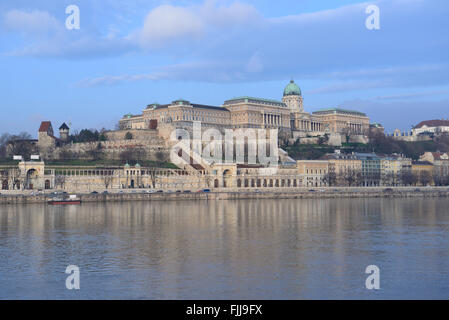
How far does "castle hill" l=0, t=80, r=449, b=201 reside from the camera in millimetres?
80750

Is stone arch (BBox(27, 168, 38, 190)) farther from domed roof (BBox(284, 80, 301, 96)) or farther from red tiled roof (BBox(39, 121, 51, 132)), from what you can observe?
domed roof (BBox(284, 80, 301, 96))

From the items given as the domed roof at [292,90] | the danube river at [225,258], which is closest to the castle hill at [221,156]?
the domed roof at [292,90]

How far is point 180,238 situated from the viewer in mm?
30594

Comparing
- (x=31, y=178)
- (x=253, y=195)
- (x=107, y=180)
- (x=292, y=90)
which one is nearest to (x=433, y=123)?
(x=292, y=90)

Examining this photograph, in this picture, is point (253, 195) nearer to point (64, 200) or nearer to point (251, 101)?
point (64, 200)

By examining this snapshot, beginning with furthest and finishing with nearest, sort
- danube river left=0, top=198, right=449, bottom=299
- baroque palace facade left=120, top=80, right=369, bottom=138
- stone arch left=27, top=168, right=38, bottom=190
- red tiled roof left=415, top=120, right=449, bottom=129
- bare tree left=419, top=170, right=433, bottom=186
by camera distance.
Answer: red tiled roof left=415, top=120, right=449, bottom=129 → baroque palace facade left=120, top=80, right=369, bottom=138 → bare tree left=419, top=170, right=433, bottom=186 → stone arch left=27, top=168, right=38, bottom=190 → danube river left=0, top=198, right=449, bottom=299

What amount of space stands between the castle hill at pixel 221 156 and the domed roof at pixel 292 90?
8.15 meters

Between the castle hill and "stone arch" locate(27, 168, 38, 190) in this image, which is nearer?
"stone arch" locate(27, 168, 38, 190)

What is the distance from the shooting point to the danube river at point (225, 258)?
743 inches

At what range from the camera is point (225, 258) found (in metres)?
24.3

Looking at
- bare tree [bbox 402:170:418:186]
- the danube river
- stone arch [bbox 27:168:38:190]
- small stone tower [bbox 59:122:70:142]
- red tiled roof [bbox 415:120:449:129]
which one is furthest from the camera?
red tiled roof [bbox 415:120:449:129]

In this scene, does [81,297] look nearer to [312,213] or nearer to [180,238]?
[180,238]

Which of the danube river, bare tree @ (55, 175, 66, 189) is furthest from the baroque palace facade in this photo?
the danube river

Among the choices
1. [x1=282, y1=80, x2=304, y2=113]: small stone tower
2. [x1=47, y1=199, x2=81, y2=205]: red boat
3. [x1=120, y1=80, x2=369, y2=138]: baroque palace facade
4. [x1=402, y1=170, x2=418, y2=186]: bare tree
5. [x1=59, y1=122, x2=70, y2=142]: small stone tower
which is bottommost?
[x1=47, y1=199, x2=81, y2=205]: red boat
